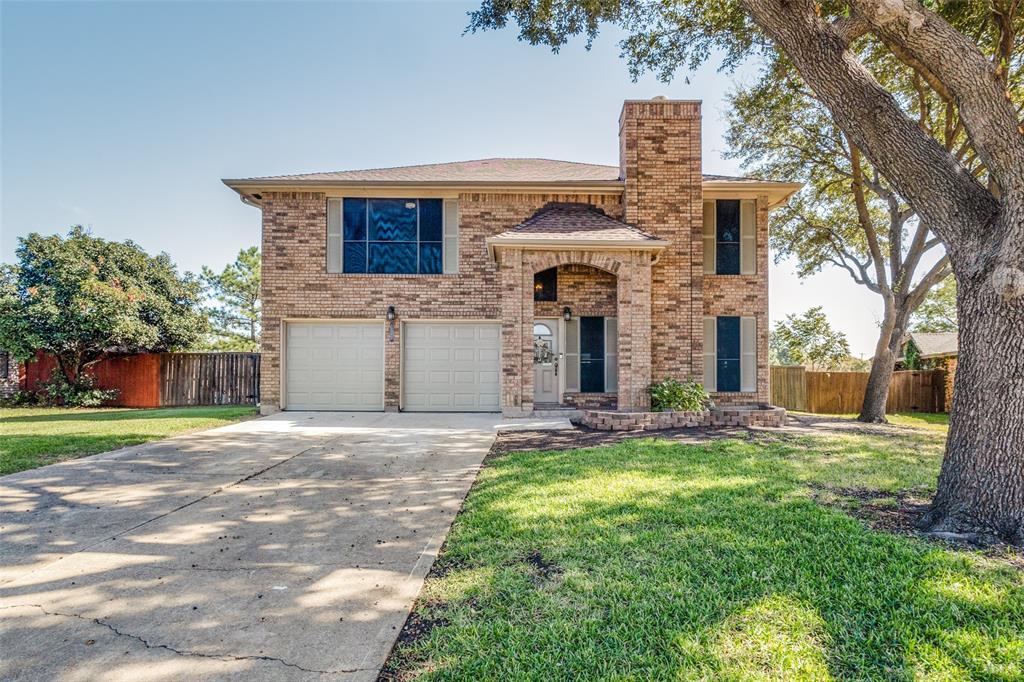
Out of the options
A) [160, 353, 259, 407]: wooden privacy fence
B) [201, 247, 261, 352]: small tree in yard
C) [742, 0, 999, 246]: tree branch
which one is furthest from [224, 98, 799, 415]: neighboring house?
[201, 247, 261, 352]: small tree in yard

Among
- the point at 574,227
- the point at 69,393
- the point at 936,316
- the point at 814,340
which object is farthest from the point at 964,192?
the point at 936,316

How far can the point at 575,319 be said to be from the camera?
36.3 ft

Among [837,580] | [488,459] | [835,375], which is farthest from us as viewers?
[835,375]

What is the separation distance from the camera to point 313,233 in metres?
11.3

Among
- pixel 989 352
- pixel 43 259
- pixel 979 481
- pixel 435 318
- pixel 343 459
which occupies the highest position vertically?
pixel 43 259

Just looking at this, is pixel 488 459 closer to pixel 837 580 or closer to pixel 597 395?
pixel 837 580

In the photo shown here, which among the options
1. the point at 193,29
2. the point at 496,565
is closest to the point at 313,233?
the point at 193,29

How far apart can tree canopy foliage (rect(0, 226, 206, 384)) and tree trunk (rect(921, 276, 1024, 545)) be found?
17188mm

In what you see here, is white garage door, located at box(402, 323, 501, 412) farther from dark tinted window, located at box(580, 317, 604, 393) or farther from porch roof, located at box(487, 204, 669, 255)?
porch roof, located at box(487, 204, 669, 255)

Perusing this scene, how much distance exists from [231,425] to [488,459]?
5874 mm

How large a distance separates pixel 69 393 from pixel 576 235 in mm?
14762

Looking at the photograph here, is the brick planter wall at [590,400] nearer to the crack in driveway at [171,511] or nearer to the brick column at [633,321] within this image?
the brick column at [633,321]

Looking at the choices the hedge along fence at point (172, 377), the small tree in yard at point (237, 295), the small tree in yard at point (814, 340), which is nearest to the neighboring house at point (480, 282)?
the hedge along fence at point (172, 377)

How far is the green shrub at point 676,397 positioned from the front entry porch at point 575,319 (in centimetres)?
26
